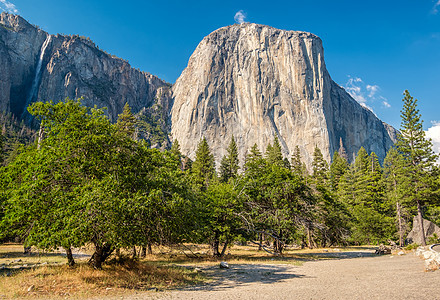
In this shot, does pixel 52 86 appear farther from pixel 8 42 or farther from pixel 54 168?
pixel 54 168

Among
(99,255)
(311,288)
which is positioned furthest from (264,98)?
(99,255)

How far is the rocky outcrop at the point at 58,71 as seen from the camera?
412ft

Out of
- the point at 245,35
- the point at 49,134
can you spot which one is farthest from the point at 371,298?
the point at 245,35

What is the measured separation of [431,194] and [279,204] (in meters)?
20.1

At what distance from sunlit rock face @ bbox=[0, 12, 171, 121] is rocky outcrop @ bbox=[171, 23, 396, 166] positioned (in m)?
40.9

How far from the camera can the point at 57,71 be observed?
133m

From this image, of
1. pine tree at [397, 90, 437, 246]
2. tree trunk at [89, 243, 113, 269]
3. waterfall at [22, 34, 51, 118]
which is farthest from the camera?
waterfall at [22, 34, 51, 118]

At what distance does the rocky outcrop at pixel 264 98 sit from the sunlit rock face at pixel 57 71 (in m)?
40.9

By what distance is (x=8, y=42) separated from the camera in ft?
419

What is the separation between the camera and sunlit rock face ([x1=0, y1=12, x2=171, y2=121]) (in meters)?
126

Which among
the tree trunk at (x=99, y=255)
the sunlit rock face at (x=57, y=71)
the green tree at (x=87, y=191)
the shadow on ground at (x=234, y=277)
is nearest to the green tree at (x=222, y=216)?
the shadow on ground at (x=234, y=277)

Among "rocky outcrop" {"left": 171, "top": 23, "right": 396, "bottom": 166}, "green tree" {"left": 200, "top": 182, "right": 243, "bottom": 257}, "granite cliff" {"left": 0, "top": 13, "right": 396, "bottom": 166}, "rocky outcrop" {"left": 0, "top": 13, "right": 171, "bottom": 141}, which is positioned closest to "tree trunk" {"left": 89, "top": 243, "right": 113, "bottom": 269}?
"green tree" {"left": 200, "top": 182, "right": 243, "bottom": 257}

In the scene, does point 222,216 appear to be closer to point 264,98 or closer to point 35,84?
point 264,98

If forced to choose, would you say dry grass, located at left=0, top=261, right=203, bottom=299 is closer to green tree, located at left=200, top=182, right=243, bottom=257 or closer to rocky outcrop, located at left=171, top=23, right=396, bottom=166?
green tree, located at left=200, top=182, right=243, bottom=257
